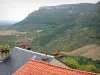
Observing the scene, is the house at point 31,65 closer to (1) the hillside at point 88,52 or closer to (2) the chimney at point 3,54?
(2) the chimney at point 3,54

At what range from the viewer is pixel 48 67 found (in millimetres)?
13242

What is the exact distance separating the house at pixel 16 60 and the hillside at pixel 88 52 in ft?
299

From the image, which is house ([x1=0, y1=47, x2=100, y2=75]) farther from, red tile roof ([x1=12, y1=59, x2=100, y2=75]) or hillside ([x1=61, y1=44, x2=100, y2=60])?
hillside ([x1=61, y1=44, x2=100, y2=60])

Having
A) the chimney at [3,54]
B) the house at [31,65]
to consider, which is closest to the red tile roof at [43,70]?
the house at [31,65]

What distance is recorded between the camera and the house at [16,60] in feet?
81.8

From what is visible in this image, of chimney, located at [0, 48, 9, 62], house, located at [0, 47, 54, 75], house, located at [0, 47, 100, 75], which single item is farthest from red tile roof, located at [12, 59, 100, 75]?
chimney, located at [0, 48, 9, 62]

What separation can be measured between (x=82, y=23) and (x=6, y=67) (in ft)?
505

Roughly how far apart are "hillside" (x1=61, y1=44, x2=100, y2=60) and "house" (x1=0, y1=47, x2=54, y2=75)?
299ft

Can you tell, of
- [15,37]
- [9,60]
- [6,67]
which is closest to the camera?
[6,67]

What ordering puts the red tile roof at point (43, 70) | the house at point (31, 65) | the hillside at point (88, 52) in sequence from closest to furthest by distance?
the red tile roof at point (43, 70), the house at point (31, 65), the hillside at point (88, 52)

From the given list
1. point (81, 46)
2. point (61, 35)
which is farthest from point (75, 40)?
point (61, 35)

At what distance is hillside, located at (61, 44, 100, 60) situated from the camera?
119400mm

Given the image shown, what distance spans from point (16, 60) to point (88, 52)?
331ft

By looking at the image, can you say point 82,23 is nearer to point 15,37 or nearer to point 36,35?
point 36,35
